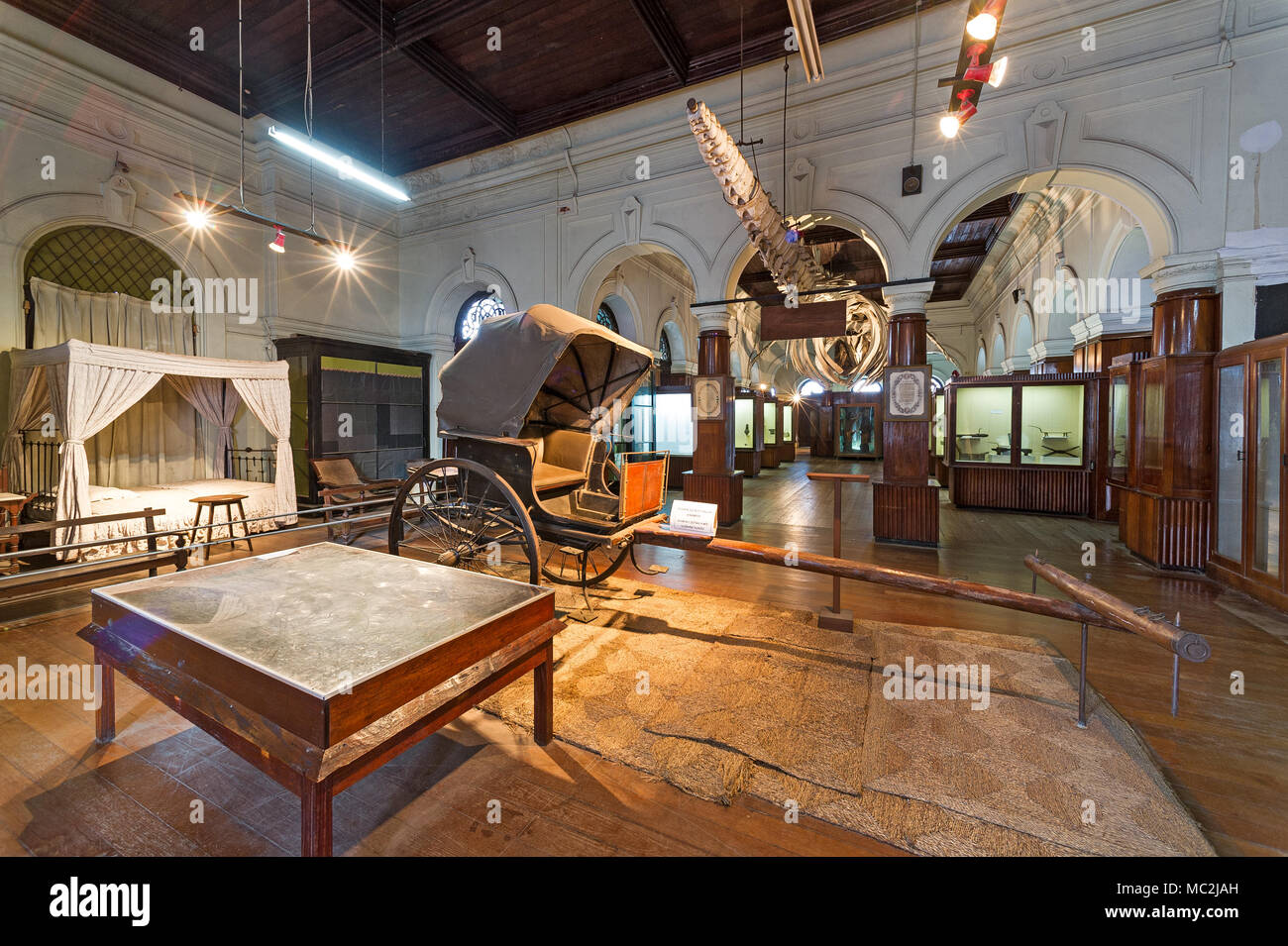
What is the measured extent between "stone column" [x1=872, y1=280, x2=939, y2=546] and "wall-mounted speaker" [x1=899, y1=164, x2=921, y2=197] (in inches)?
43.5

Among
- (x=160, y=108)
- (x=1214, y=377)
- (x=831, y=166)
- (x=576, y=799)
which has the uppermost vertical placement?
(x=160, y=108)

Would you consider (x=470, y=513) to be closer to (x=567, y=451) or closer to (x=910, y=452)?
(x=567, y=451)

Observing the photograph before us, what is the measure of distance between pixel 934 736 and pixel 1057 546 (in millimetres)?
5136

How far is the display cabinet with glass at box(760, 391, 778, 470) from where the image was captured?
1644 centimetres

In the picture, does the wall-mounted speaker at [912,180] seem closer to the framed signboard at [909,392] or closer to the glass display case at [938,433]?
the framed signboard at [909,392]

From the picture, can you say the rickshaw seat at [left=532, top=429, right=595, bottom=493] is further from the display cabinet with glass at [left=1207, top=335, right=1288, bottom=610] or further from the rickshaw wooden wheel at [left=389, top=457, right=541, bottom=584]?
the display cabinet with glass at [left=1207, top=335, right=1288, bottom=610]

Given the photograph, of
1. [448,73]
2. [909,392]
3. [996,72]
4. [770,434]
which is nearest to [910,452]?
[909,392]

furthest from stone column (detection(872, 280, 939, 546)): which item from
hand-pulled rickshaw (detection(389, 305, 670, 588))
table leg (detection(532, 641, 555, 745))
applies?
table leg (detection(532, 641, 555, 745))

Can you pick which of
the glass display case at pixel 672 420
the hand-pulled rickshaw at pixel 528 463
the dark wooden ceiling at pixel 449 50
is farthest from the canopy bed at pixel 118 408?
the glass display case at pixel 672 420

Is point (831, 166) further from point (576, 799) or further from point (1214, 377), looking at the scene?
point (576, 799)

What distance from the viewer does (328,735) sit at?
53.3 inches

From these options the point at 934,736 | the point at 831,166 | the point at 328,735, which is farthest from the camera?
the point at 831,166

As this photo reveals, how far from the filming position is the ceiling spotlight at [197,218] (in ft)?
22.7

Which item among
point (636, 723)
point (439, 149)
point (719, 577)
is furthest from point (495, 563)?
point (439, 149)
